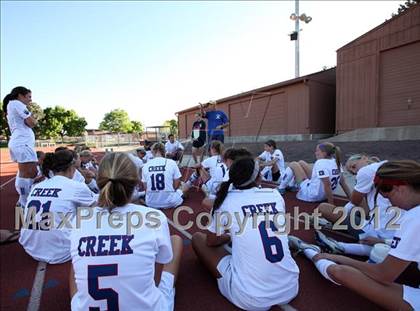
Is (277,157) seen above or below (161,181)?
above

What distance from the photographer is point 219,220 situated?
95.7 inches

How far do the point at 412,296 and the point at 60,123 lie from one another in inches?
2558

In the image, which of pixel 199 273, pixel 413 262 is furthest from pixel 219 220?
pixel 413 262

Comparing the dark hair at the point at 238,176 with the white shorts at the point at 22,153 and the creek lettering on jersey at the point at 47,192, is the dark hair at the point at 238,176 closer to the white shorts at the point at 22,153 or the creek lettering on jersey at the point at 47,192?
the creek lettering on jersey at the point at 47,192

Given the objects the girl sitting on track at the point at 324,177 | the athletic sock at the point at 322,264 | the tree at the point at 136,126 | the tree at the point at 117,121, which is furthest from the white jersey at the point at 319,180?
the tree at the point at 117,121

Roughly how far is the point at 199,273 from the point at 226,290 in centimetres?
69

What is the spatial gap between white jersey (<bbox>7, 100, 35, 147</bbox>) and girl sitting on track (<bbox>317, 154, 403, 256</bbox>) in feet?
14.1

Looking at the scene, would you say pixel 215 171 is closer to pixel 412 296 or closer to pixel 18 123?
pixel 18 123

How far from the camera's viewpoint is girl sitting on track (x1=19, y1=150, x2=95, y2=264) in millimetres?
3064

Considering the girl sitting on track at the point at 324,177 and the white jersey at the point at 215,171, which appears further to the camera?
the white jersey at the point at 215,171

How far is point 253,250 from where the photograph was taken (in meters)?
2.18

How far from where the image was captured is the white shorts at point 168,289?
81.9 inches

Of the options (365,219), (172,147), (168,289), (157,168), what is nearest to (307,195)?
(365,219)

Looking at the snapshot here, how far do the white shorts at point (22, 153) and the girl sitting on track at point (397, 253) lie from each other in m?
4.45
